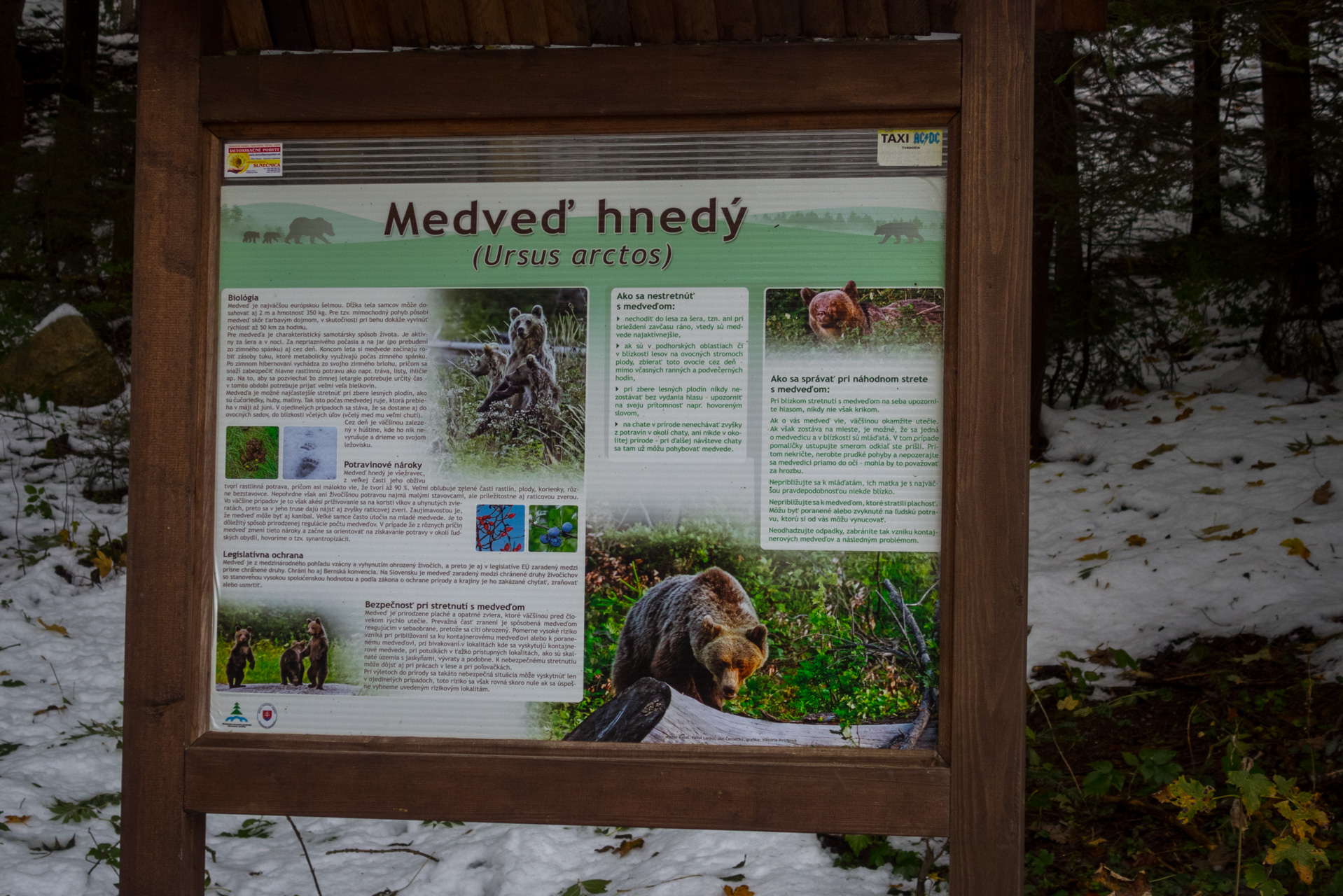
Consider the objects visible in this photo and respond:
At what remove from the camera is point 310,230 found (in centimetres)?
230

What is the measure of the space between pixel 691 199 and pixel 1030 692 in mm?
2836

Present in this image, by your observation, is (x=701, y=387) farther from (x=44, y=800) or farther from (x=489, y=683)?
(x=44, y=800)

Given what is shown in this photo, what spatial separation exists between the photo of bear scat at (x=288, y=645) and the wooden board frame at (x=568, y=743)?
0.19 feet

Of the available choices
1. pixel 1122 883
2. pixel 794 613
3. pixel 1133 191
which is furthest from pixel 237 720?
pixel 1133 191

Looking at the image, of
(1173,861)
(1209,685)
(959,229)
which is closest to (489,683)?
(959,229)

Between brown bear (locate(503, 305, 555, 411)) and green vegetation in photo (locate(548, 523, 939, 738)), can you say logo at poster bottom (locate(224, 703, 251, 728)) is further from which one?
brown bear (locate(503, 305, 555, 411))

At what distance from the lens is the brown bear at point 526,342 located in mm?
2225

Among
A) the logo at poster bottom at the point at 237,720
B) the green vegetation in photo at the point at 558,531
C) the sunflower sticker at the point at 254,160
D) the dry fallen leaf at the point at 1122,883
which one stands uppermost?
the sunflower sticker at the point at 254,160

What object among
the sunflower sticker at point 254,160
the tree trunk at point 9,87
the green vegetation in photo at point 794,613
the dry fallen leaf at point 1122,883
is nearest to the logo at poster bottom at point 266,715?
the green vegetation in photo at point 794,613

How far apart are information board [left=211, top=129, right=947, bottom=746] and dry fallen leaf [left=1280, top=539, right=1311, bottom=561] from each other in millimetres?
3123

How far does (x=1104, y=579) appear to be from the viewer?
4.71 metres

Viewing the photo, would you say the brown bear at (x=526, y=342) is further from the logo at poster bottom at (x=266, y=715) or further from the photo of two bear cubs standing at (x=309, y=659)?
the logo at poster bottom at (x=266, y=715)

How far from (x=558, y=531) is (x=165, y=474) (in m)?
0.96

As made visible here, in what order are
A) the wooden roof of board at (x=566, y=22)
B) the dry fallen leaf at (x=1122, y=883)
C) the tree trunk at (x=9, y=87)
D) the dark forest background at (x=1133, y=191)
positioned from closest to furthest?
the wooden roof of board at (x=566, y=22), the dry fallen leaf at (x=1122, y=883), the dark forest background at (x=1133, y=191), the tree trunk at (x=9, y=87)
